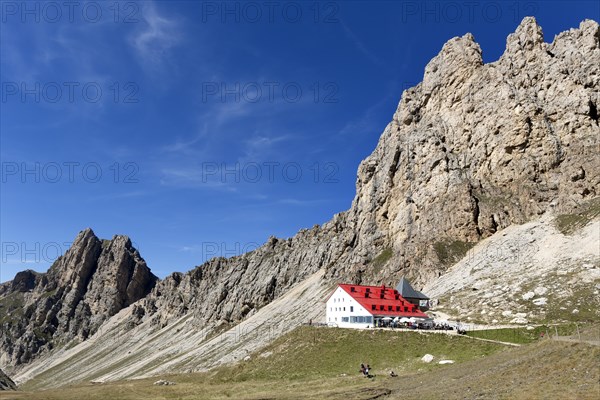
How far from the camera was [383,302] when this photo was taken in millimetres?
82250

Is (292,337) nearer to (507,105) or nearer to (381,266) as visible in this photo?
(381,266)

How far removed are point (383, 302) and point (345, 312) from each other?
7.57m

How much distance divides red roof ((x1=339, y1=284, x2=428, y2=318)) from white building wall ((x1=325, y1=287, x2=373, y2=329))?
0.87m

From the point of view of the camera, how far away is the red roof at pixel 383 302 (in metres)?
79.5

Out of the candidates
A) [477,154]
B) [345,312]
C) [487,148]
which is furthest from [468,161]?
[345,312]

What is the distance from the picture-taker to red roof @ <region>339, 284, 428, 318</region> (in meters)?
79.5

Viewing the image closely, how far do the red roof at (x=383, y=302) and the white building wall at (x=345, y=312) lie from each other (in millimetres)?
870

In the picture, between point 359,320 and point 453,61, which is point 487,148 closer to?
point 453,61

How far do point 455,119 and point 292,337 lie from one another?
108m

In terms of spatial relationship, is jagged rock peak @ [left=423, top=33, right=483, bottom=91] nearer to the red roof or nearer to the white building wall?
the red roof

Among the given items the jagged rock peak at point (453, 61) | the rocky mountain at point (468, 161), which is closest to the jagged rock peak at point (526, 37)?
the rocky mountain at point (468, 161)

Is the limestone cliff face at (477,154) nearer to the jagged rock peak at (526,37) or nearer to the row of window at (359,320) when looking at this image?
the jagged rock peak at (526,37)

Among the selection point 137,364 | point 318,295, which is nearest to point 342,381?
point 318,295

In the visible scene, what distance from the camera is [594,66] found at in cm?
12556
